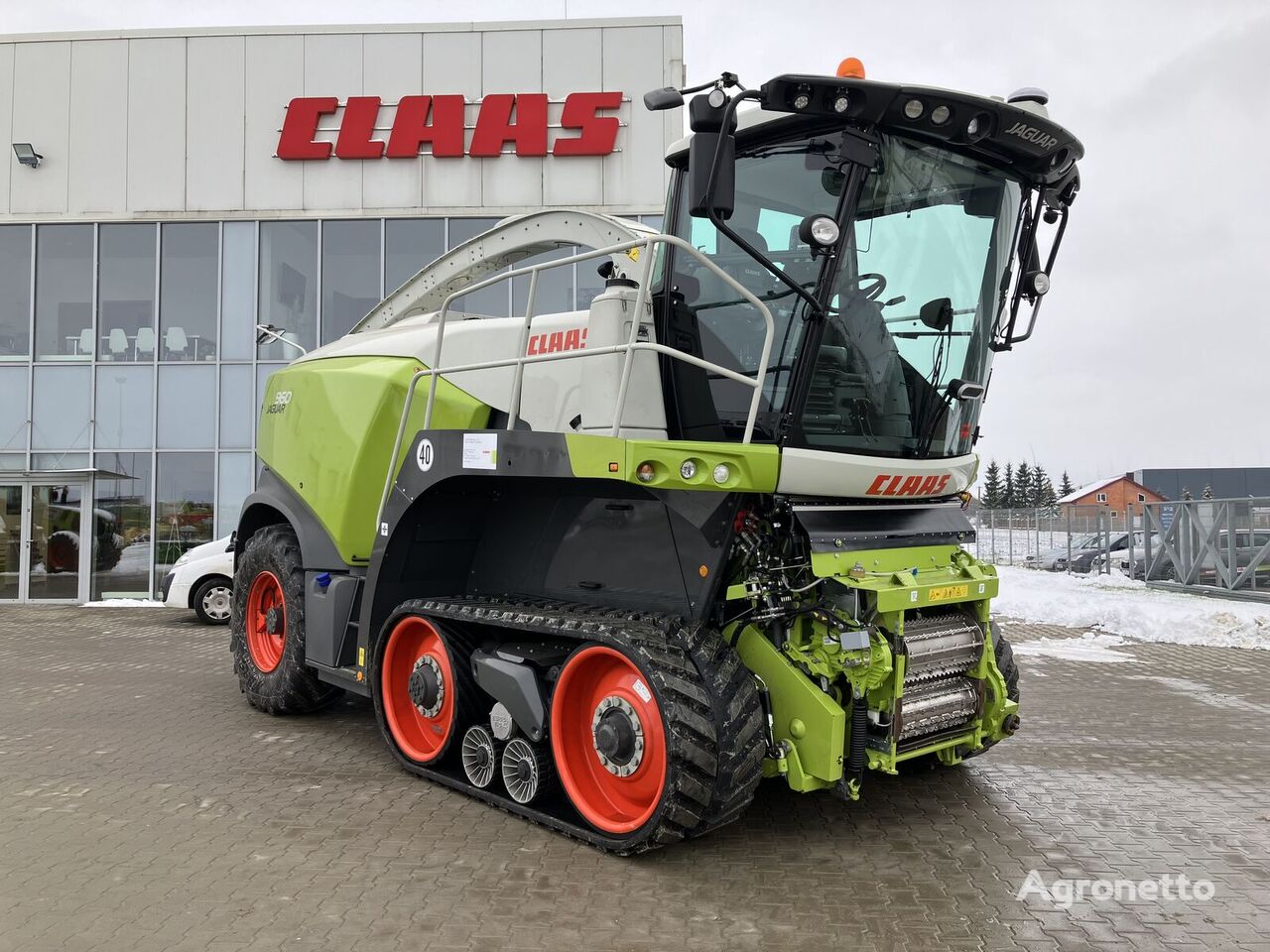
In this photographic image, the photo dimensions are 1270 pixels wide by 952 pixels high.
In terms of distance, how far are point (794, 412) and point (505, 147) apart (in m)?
13.0

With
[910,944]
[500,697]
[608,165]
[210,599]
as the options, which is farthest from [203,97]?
[910,944]

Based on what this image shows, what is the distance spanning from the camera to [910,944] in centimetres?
345

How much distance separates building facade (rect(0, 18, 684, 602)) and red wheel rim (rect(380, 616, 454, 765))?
10.9 m

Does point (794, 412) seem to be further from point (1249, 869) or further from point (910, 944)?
point (1249, 869)

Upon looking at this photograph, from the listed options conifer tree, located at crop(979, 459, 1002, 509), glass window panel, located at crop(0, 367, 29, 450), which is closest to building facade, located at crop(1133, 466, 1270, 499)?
conifer tree, located at crop(979, 459, 1002, 509)

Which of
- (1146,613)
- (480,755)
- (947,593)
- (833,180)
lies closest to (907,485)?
(947,593)

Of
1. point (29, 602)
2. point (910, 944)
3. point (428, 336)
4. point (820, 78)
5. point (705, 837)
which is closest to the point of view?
point (910, 944)

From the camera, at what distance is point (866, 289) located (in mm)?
4500

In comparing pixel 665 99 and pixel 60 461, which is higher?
pixel 665 99

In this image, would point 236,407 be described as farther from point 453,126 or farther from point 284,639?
point 284,639

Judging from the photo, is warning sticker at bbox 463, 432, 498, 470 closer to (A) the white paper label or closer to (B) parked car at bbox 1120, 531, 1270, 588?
(A) the white paper label

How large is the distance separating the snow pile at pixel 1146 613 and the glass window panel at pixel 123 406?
555 inches

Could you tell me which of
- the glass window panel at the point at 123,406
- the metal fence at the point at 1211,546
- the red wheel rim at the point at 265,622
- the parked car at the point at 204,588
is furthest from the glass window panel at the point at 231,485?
the metal fence at the point at 1211,546

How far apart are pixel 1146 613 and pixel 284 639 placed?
35.1ft
